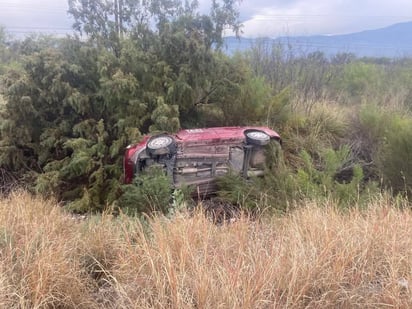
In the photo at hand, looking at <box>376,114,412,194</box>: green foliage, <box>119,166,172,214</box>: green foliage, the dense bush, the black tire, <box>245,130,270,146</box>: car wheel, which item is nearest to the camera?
<box>119,166,172,214</box>: green foliage

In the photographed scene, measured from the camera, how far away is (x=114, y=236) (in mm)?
3600

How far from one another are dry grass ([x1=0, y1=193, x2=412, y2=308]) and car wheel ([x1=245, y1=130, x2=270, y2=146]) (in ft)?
9.30

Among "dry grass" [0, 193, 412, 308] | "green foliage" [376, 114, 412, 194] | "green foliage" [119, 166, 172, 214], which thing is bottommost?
"green foliage" [119, 166, 172, 214]

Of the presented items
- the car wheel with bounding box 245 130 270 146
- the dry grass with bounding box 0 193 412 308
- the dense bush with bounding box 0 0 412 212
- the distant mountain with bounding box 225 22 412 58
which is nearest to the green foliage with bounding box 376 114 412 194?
the dense bush with bounding box 0 0 412 212

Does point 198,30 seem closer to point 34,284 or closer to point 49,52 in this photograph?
point 49,52

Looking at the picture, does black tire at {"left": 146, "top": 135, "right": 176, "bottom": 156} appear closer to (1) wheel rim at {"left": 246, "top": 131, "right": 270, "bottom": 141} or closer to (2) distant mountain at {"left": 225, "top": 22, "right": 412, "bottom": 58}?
(1) wheel rim at {"left": 246, "top": 131, "right": 270, "bottom": 141}

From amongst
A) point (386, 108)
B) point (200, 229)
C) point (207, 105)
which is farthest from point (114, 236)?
point (386, 108)

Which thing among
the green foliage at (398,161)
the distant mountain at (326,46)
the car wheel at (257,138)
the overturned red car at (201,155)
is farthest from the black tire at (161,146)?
the green foliage at (398,161)

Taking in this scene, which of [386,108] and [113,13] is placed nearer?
[113,13]

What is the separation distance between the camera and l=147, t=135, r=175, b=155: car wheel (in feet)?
20.0

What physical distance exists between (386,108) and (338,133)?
4.26 ft

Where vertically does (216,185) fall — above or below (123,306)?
below

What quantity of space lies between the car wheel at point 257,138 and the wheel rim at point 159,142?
4.08ft

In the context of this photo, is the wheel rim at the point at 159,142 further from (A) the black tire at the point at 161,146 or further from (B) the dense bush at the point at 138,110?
(B) the dense bush at the point at 138,110
